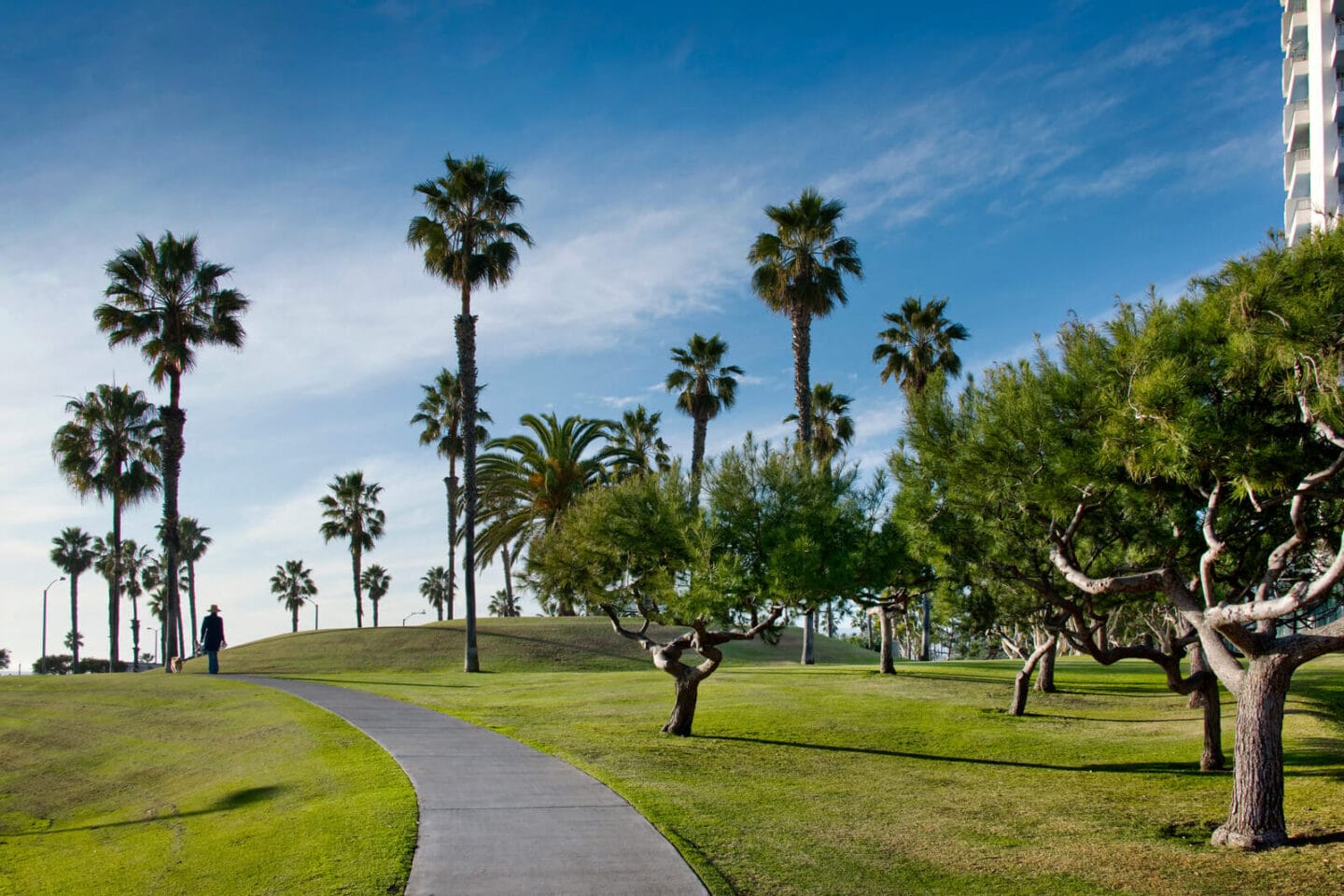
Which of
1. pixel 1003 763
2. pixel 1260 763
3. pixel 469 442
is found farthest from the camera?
pixel 469 442

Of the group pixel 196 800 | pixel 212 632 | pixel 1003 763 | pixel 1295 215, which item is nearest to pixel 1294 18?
pixel 1295 215

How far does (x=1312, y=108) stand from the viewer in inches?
2514

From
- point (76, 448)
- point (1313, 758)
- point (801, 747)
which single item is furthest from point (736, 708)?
point (76, 448)

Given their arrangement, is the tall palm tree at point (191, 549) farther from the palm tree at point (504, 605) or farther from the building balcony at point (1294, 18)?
the building balcony at point (1294, 18)

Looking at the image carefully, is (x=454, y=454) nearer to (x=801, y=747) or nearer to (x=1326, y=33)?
(x=801, y=747)

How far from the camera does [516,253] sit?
37844 millimetres

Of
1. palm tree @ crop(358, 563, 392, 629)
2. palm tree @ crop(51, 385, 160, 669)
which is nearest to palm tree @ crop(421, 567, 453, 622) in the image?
palm tree @ crop(358, 563, 392, 629)

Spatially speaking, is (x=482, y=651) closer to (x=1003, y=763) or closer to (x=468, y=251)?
(x=468, y=251)


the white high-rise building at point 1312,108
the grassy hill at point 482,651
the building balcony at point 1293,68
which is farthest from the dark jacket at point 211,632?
the building balcony at point 1293,68

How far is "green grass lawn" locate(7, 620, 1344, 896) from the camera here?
10016 mm

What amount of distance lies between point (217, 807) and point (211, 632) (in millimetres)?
17524

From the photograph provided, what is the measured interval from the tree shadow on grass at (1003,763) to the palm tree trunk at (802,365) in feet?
70.0

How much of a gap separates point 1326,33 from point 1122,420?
66946 millimetres

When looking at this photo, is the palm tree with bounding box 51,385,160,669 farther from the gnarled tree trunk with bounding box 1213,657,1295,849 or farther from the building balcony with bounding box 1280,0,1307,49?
the building balcony with bounding box 1280,0,1307,49
